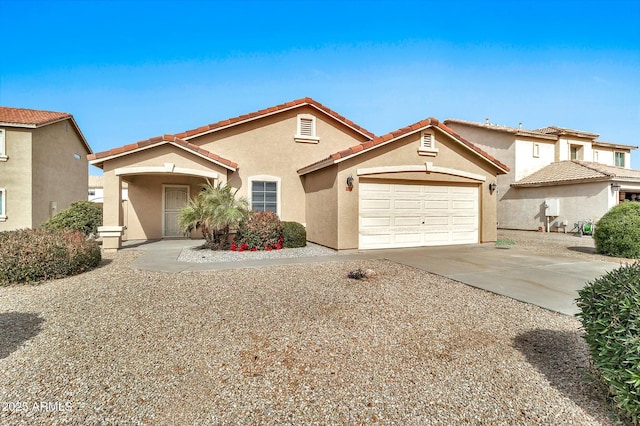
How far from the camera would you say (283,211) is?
13984mm

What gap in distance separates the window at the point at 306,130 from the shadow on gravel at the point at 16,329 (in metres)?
11.5

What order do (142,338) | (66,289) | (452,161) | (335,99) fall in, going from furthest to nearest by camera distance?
(335,99), (452,161), (66,289), (142,338)

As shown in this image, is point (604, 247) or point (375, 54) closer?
point (604, 247)

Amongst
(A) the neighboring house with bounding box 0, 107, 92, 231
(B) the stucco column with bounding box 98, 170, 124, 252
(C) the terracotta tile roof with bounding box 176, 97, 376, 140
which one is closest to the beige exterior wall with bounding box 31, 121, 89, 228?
(A) the neighboring house with bounding box 0, 107, 92, 231

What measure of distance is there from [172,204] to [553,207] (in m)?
21.4

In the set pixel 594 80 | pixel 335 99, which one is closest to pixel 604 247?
pixel 594 80

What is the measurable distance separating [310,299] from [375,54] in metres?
12.6

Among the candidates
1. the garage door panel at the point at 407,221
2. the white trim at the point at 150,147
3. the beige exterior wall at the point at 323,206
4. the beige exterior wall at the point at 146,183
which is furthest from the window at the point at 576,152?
the beige exterior wall at the point at 146,183

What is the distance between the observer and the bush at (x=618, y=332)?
7.78 feet

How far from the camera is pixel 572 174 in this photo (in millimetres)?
18359

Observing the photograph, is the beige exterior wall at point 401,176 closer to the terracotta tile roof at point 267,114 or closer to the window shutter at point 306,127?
the window shutter at point 306,127

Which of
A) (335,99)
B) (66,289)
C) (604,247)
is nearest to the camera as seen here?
(66,289)

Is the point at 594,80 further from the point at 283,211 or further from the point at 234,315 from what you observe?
the point at 234,315

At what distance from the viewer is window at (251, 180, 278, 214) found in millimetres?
13859
